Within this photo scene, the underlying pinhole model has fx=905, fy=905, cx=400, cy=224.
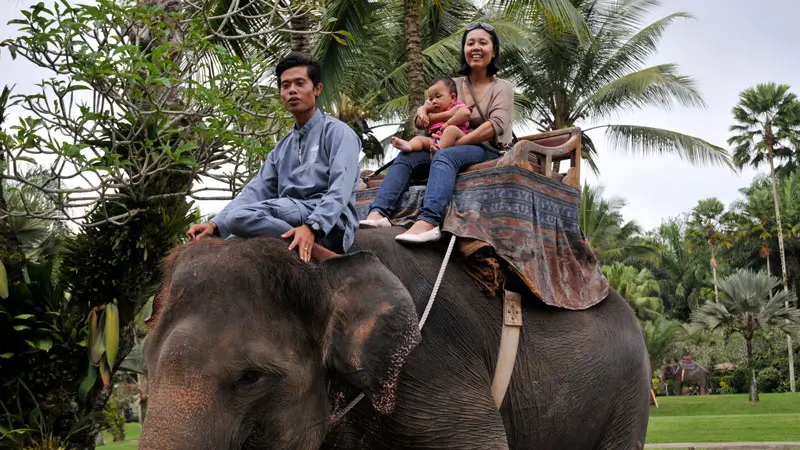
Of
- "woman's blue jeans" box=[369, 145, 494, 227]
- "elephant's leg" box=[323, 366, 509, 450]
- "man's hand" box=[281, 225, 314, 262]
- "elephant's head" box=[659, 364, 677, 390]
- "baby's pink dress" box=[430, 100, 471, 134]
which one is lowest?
"elephant's head" box=[659, 364, 677, 390]

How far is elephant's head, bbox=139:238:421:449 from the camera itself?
2537 millimetres

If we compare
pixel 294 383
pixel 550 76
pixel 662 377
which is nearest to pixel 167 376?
pixel 294 383

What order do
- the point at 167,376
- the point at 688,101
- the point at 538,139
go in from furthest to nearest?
1. the point at 688,101
2. the point at 538,139
3. the point at 167,376

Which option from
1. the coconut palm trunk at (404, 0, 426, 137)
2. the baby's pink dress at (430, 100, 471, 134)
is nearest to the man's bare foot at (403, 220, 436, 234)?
the baby's pink dress at (430, 100, 471, 134)

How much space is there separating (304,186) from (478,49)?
1506 mm

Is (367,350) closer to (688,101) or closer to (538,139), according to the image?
(538,139)

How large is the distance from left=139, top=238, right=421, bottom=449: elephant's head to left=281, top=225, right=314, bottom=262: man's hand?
3 cm

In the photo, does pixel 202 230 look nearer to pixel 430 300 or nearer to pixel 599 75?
pixel 430 300

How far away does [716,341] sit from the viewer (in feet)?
144

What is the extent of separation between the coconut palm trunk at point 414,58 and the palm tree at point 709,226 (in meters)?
34.0

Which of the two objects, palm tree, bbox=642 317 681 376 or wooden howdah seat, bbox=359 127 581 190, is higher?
wooden howdah seat, bbox=359 127 581 190

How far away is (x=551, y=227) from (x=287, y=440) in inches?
80.5

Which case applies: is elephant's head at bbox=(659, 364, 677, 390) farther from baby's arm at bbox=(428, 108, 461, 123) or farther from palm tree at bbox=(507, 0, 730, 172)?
baby's arm at bbox=(428, 108, 461, 123)

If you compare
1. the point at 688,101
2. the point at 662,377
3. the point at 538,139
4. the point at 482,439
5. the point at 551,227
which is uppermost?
the point at 688,101
